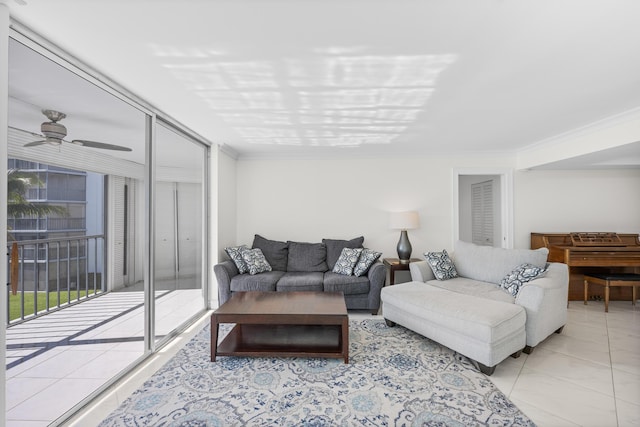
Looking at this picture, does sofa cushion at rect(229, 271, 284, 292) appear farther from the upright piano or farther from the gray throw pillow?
the upright piano

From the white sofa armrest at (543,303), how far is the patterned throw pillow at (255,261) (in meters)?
3.04

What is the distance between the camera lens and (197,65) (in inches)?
79.0

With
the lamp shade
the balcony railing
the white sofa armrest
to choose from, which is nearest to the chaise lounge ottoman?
the white sofa armrest

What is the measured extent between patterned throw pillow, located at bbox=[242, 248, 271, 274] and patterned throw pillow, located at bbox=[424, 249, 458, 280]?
7.48 ft

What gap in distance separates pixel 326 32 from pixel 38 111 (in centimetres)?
186

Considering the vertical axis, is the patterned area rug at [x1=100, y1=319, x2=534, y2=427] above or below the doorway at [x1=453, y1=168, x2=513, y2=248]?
below

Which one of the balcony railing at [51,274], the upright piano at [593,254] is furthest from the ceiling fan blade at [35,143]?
the upright piano at [593,254]

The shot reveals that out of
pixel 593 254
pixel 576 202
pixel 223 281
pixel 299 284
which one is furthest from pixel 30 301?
pixel 576 202

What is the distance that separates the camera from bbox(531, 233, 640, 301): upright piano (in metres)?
3.93

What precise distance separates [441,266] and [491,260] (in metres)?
0.60

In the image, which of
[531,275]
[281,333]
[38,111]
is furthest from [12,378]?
[531,275]

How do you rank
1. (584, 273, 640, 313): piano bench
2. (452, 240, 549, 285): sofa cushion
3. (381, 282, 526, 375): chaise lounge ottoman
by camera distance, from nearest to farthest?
1. (381, 282, 526, 375): chaise lounge ottoman
2. (452, 240, 549, 285): sofa cushion
3. (584, 273, 640, 313): piano bench

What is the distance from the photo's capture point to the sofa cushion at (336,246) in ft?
14.3

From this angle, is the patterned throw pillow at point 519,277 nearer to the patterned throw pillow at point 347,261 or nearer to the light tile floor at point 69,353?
the patterned throw pillow at point 347,261
